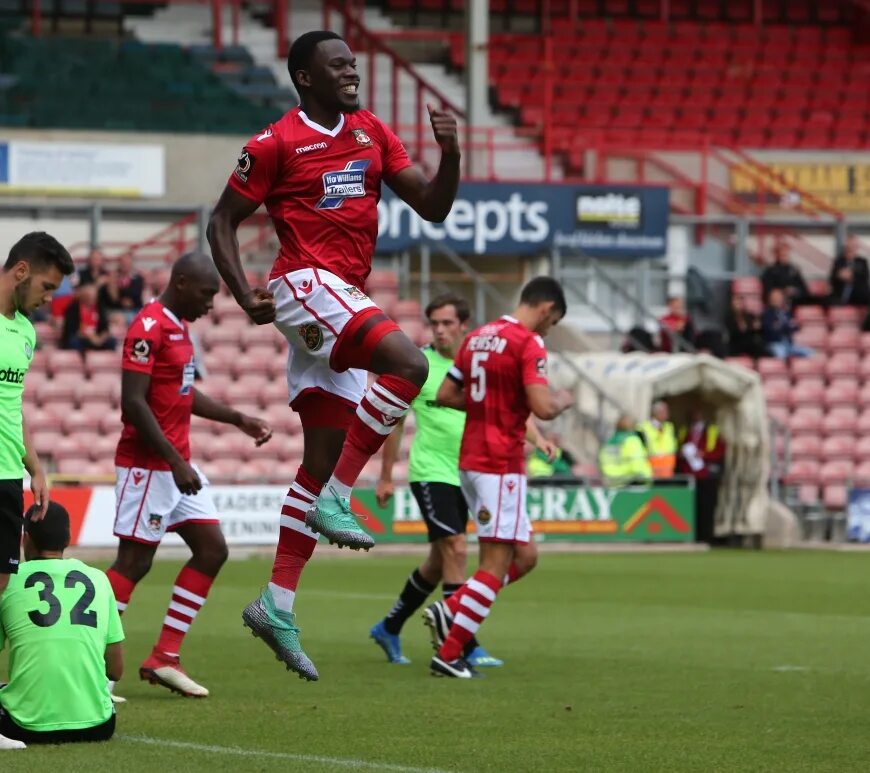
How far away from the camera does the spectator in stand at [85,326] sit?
23.4 metres

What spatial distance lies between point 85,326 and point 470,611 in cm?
1390

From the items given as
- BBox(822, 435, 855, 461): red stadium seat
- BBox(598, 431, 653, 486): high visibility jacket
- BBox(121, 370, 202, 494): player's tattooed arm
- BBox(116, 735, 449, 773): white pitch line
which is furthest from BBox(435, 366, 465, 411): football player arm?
BBox(822, 435, 855, 461): red stadium seat

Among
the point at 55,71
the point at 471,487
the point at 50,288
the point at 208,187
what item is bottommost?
the point at 471,487

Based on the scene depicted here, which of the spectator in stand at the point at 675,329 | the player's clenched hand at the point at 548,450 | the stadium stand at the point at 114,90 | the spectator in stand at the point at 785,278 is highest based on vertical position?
the stadium stand at the point at 114,90

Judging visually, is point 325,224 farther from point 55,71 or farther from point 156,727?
point 55,71

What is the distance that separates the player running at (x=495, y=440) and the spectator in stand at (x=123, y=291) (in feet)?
42.9

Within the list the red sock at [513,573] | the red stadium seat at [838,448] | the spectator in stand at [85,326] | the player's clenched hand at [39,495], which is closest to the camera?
the player's clenched hand at [39,495]

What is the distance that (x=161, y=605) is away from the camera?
603 inches

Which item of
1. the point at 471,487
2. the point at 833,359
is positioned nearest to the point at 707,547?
the point at 833,359

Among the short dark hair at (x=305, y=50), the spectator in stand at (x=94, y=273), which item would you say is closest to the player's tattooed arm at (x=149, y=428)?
the short dark hair at (x=305, y=50)

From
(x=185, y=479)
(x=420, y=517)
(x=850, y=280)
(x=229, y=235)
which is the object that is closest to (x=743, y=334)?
(x=850, y=280)

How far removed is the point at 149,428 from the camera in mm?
9539

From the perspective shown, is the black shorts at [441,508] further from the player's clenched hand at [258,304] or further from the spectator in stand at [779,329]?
the spectator in stand at [779,329]

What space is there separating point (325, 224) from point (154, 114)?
2094cm
